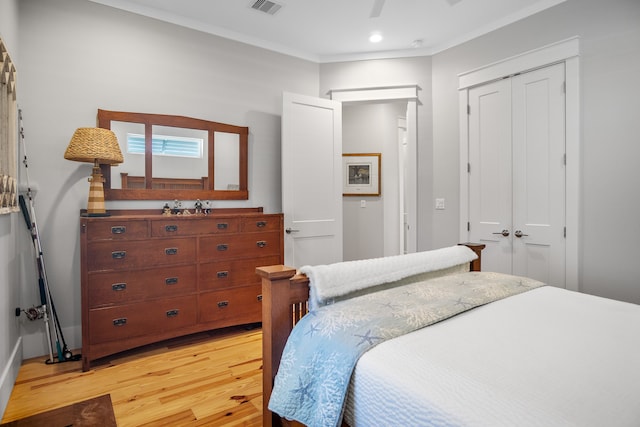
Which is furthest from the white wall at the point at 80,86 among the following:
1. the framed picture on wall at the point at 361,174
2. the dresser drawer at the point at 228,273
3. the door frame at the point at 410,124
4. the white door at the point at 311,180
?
the framed picture on wall at the point at 361,174

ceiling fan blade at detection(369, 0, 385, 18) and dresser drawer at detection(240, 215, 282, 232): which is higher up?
ceiling fan blade at detection(369, 0, 385, 18)

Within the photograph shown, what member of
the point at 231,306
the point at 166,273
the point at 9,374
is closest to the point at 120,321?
the point at 166,273

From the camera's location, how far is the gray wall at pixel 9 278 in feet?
6.70

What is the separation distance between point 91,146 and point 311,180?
1.94 m

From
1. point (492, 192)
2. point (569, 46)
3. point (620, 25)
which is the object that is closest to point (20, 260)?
point (492, 192)

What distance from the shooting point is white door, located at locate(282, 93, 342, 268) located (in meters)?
3.54

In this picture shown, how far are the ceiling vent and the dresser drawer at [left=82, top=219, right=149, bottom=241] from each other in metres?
2.01

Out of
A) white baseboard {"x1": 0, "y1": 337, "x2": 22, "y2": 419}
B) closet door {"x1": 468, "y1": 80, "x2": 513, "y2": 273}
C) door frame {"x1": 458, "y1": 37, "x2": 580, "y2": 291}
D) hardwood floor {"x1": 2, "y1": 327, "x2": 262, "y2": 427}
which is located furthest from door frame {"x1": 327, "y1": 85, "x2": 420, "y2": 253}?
white baseboard {"x1": 0, "y1": 337, "x2": 22, "y2": 419}

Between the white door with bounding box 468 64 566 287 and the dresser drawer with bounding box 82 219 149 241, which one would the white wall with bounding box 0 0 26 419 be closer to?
the dresser drawer with bounding box 82 219 149 241

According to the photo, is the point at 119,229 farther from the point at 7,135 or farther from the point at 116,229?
the point at 7,135

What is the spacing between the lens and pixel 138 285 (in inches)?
104

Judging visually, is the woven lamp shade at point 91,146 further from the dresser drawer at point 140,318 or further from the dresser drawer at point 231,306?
the dresser drawer at point 231,306

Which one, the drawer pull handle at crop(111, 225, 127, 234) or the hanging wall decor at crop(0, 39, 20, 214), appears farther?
the drawer pull handle at crop(111, 225, 127, 234)

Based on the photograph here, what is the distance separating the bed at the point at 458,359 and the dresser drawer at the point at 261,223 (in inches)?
64.0
